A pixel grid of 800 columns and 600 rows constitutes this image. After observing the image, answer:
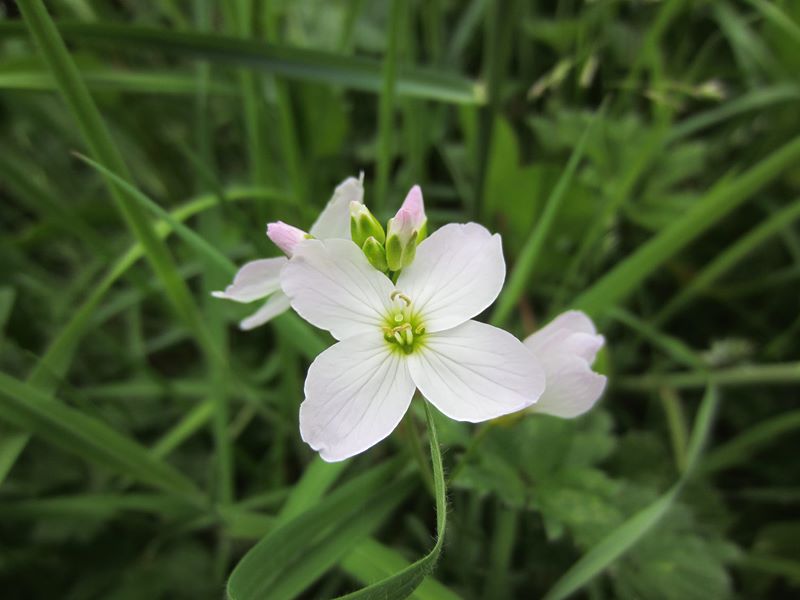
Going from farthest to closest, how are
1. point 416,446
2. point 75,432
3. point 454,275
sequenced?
point 75,432
point 416,446
point 454,275

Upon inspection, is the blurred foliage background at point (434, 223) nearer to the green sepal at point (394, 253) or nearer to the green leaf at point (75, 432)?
the green leaf at point (75, 432)

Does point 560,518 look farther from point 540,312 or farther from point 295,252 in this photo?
point 540,312

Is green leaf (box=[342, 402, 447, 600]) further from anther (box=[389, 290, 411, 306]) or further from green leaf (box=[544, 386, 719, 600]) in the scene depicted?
green leaf (box=[544, 386, 719, 600])

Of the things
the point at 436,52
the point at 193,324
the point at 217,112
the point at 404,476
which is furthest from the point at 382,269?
the point at 217,112

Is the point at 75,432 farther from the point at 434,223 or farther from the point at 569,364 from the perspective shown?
the point at 434,223

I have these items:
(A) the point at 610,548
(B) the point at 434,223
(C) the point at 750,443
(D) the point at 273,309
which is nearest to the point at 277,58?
(B) the point at 434,223

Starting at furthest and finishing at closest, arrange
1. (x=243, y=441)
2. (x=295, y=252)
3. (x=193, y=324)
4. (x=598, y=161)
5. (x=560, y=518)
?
(x=243, y=441)
(x=598, y=161)
(x=193, y=324)
(x=560, y=518)
(x=295, y=252)

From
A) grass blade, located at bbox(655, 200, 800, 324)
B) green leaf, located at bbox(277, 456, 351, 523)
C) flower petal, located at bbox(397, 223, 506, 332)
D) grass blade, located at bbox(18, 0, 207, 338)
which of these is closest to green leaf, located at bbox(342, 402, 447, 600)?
flower petal, located at bbox(397, 223, 506, 332)
